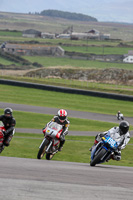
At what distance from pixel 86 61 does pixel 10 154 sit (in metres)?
106

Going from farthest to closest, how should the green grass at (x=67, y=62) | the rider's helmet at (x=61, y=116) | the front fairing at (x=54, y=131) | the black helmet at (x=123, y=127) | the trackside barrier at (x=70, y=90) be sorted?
1. the green grass at (x=67, y=62)
2. the trackside barrier at (x=70, y=90)
3. the rider's helmet at (x=61, y=116)
4. the front fairing at (x=54, y=131)
5. the black helmet at (x=123, y=127)

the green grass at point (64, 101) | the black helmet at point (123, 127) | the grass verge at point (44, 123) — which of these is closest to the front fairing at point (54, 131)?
the black helmet at point (123, 127)

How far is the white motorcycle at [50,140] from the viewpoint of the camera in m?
14.6

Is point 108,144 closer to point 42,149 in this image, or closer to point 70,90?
point 42,149

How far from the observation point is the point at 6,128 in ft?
49.7

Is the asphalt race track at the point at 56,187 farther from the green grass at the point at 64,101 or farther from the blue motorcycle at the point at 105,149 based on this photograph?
the green grass at the point at 64,101

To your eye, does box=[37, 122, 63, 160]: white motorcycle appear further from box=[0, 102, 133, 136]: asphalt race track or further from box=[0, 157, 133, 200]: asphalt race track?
box=[0, 102, 133, 136]: asphalt race track

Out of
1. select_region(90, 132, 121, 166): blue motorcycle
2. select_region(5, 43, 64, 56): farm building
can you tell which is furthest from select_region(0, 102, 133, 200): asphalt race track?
select_region(5, 43, 64, 56): farm building

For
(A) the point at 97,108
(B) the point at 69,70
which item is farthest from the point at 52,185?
(B) the point at 69,70

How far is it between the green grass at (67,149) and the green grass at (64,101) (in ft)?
52.2

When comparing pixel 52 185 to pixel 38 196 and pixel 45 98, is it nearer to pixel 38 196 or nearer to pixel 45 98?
pixel 38 196

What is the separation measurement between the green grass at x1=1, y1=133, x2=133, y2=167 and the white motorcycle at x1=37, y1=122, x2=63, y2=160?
408 cm

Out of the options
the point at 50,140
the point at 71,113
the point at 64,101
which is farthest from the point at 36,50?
the point at 50,140

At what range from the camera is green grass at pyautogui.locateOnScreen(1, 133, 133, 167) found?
19.5 metres
